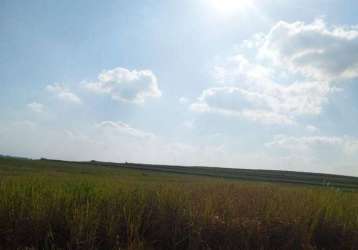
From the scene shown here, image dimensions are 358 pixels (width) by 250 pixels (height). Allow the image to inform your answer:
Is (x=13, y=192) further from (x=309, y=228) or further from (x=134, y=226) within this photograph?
(x=309, y=228)

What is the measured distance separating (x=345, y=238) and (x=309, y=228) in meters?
0.65

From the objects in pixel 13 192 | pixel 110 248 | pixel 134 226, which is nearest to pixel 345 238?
pixel 134 226

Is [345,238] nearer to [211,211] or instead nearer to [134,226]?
[211,211]

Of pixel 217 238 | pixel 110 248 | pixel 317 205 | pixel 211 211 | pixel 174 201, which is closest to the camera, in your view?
pixel 110 248

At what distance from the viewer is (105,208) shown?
5355 millimetres

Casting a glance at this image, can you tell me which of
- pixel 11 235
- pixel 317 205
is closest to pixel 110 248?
pixel 11 235

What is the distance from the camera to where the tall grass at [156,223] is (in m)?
4.55

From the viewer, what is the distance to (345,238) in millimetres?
5695

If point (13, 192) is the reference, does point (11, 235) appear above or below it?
below

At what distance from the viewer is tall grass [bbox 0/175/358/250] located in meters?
4.55

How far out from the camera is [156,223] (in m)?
5.19

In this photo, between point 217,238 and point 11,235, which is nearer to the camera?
point 11,235

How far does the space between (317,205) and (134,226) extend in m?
4.29

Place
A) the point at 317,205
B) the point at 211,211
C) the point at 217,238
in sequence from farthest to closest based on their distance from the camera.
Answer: the point at 317,205, the point at 211,211, the point at 217,238
